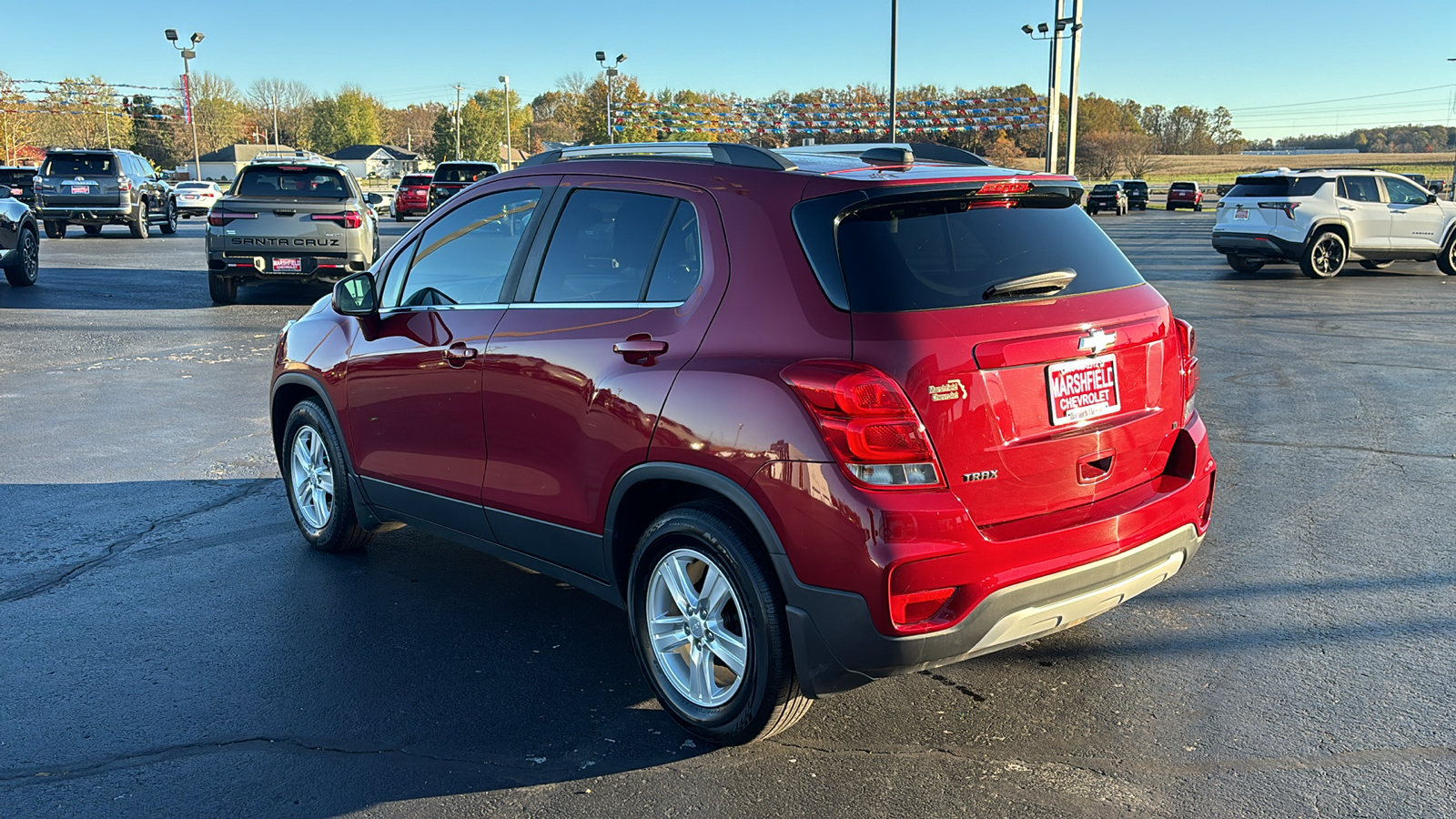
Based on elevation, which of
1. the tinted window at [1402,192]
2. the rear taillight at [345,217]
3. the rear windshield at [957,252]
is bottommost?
the rear windshield at [957,252]

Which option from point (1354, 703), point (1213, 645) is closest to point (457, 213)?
point (1213, 645)

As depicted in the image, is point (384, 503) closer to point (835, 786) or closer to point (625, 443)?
point (625, 443)

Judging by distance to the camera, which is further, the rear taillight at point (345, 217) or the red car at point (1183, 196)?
the red car at point (1183, 196)

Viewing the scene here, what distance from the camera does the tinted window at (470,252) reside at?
4.32 metres

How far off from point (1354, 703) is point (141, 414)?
7.98 m

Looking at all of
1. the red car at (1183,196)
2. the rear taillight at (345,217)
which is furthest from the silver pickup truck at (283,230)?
Result: the red car at (1183,196)

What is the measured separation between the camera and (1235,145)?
140m

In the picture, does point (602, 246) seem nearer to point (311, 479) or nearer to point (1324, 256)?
point (311, 479)

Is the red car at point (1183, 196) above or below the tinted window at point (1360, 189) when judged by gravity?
above

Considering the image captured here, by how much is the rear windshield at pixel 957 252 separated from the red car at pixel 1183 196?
56.5m

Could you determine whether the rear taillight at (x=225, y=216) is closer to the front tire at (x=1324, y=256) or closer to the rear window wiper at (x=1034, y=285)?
the rear window wiper at (x=1034, y=285)

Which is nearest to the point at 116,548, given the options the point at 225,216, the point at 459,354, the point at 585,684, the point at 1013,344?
the point at 459,354

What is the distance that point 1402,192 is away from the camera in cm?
2009

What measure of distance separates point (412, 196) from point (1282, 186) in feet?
96.5
